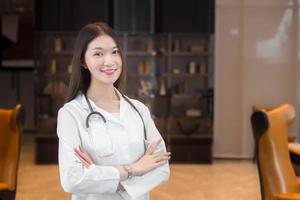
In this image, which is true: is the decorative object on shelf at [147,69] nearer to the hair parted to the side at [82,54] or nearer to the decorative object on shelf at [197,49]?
the decorative object on shelf at [197,49]

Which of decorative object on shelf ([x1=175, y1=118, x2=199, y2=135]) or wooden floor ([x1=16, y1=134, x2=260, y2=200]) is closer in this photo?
wooden floor ([x1=16, y1=134, x2=260, y2=200])

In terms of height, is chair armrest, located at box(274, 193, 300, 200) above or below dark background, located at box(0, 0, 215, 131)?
below

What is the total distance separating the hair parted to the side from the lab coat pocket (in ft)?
0.60

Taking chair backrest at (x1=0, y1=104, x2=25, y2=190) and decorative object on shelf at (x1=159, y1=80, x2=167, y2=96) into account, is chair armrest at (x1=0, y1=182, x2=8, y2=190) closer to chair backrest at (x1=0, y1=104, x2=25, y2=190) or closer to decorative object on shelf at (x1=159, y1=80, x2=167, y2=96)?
chair backrest at (x1=0, y1=104, x2=25, y2=190)

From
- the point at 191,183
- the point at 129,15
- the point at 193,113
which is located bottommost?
the point at 191,183

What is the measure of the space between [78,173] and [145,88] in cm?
600

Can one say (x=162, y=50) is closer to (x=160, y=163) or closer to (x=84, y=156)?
(x=160, y=163)

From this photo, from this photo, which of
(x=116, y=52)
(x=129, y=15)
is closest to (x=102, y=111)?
(x=116, y=52)

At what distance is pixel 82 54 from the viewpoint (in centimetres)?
180

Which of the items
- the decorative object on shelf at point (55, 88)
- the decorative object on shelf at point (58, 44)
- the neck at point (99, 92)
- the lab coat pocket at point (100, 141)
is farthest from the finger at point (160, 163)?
the decorative object on shelf at point (58, 44)

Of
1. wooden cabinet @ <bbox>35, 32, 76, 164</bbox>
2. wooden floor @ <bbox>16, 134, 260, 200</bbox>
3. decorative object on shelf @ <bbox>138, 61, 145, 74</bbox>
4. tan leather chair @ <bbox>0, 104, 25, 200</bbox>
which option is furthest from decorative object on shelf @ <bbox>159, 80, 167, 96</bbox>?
tan leather chair @ <bbox>0, 104, 25, 200</bbox>

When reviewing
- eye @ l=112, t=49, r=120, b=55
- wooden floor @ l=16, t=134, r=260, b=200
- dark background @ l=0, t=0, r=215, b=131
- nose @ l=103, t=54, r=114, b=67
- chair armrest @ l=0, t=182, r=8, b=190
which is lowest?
wooden floor @ l=16, t=134, r=260, b=200

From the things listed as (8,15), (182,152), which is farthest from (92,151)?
(8,15)

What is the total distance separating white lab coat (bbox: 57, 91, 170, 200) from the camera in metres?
1.65
